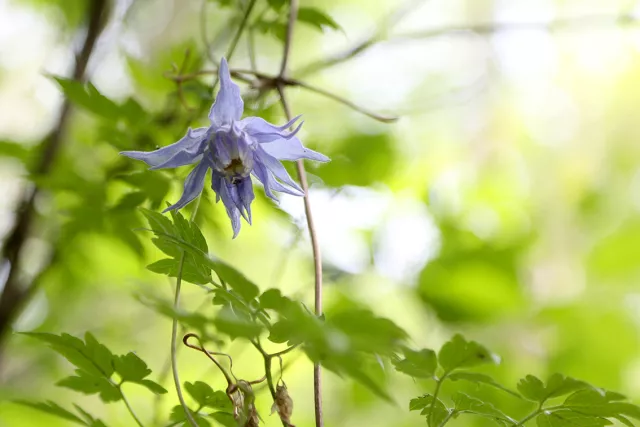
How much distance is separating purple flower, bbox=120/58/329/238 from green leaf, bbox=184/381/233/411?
0.13 m

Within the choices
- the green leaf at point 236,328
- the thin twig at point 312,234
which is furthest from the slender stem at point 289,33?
the green leaf at point 236,328

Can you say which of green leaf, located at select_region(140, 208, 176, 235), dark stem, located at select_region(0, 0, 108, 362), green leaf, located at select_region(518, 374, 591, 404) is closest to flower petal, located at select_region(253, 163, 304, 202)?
green leaf, located at select_region(140, 208, 176, 235)

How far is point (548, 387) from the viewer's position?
17.4 inches

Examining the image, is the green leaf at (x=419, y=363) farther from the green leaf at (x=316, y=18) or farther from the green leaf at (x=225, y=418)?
the green leaf at (x=316, y=18)

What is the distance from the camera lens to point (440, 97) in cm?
103

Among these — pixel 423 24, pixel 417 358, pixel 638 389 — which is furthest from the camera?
pixel 423 24

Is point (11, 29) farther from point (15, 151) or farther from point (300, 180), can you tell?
point (300, 180)

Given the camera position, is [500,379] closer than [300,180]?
No

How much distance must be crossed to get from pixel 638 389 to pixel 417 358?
1232mm

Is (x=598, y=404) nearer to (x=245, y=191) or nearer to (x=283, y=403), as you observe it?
(x=283, y=403)

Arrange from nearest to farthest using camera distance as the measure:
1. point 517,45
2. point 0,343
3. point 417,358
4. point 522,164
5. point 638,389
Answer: point 417,358 < point 0,343 < point 638,389 < point 517,45 < point 522,164

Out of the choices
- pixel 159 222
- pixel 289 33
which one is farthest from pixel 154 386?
pixel 289 33

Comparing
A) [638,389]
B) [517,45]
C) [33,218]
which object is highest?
[517,45]

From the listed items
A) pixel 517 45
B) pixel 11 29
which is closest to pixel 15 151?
pixel 11 29
